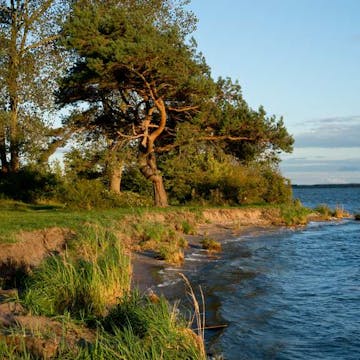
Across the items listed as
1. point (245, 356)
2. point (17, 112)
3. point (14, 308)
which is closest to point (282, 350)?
point (245, 356)

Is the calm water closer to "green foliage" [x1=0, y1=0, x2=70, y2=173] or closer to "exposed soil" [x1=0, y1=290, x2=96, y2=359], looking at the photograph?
"exposed soil" [x1=0, y1=290, x2=96, y2=359]

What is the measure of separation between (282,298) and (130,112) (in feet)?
72.5

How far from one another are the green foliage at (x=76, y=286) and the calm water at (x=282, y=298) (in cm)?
215

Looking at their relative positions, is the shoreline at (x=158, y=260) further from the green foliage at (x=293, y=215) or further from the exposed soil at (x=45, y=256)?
the green foliage at (x=293, y=215)

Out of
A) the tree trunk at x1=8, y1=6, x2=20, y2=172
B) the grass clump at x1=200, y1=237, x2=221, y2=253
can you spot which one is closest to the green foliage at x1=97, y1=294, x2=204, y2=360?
the grass clump at x1=200, y1=237, x2=221, y2=253

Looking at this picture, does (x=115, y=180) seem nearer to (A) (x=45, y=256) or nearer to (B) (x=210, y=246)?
(B) (x=210, y=246)

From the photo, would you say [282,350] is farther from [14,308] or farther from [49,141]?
[49,141]

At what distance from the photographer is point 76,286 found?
415 inches

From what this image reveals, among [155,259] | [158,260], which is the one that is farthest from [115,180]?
[158,260]

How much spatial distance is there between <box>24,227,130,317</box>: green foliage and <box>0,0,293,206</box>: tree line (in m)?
16.8

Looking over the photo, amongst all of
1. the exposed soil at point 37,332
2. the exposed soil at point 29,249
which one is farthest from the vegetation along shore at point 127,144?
the exposed soil at point 37,332

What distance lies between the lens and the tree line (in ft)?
93.9

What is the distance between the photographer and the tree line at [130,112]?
2863 cm

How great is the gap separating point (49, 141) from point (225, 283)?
22.6 m
